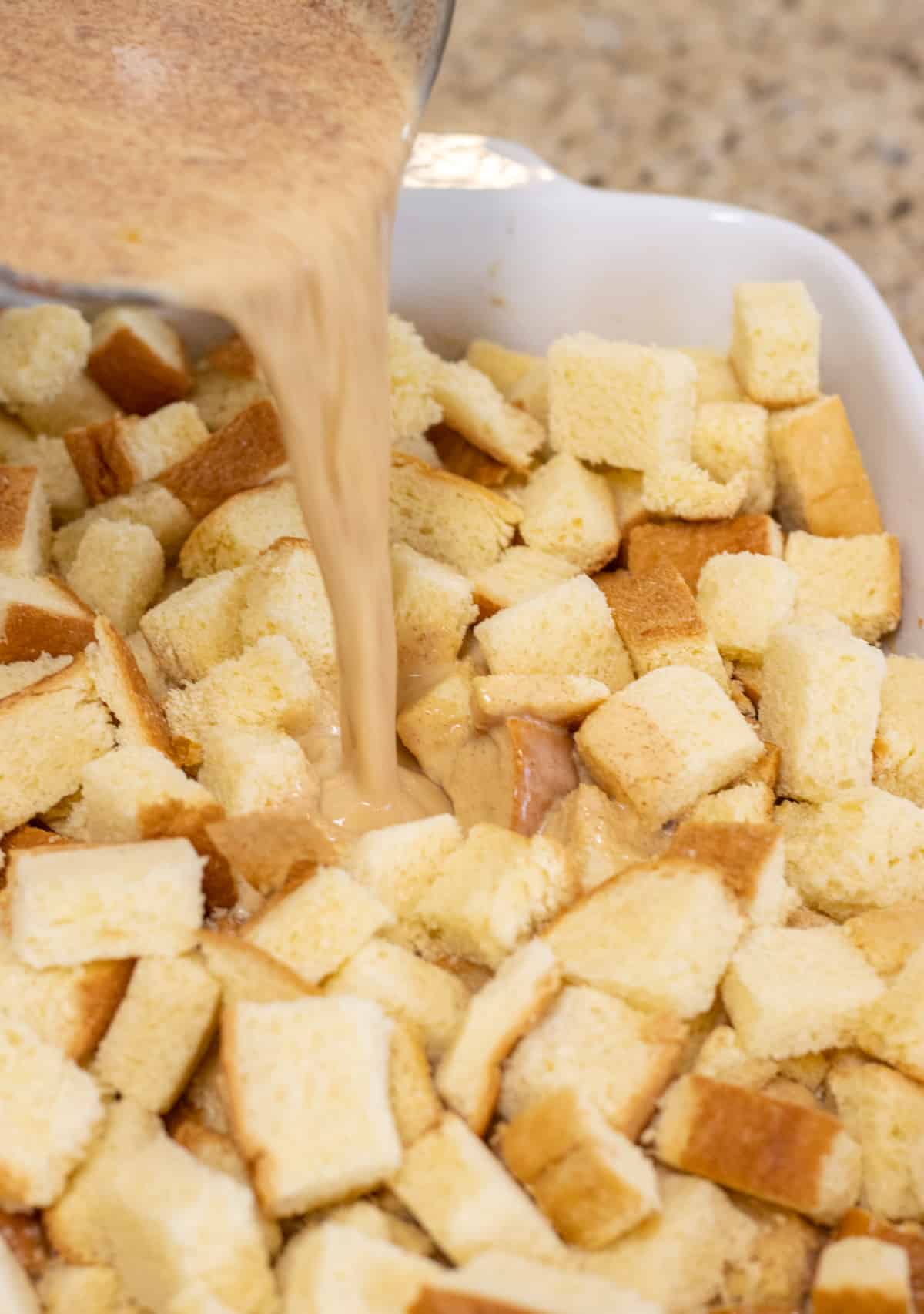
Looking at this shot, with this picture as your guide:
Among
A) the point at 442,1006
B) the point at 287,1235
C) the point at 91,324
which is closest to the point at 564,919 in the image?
the point at 442,1006

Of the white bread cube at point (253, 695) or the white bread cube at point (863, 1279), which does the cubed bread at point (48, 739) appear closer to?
the white bread cube at point (253, 695)

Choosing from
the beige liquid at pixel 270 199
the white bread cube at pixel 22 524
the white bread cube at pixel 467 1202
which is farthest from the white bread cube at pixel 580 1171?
the white bread cube at pixel 22 524

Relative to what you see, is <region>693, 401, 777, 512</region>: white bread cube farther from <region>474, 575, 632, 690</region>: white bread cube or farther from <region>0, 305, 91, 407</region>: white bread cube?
<region>0, 305, 91, 407</region>: white bread cube

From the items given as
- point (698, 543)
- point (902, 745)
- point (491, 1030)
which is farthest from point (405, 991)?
point (698, 543)

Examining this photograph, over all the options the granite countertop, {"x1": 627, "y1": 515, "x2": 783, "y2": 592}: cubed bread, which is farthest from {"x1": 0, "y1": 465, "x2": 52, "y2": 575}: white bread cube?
the granite countertop

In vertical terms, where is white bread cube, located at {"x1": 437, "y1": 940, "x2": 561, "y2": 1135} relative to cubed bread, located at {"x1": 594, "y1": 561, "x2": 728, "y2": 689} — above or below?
below

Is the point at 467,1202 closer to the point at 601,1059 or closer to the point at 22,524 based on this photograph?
the point at 601,1059
